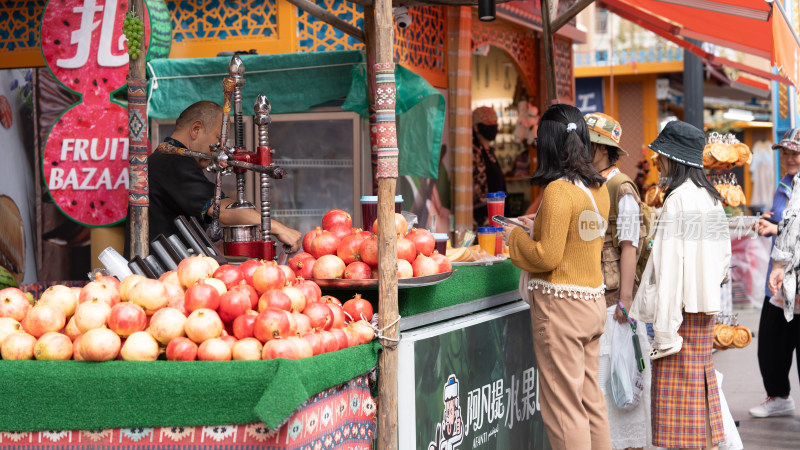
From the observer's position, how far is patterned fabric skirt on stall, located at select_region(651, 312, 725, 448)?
4680mm

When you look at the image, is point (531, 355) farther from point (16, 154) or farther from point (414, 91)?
point (16, 154)

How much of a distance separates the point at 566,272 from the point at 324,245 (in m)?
1.16

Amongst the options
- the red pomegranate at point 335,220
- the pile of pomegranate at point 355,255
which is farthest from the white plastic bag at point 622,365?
the red pomegranate at point 335,220

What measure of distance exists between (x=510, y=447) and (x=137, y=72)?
9.18ft

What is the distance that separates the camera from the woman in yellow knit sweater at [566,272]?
13.5 ft

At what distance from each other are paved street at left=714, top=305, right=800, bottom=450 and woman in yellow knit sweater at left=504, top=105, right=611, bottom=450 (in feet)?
8.32

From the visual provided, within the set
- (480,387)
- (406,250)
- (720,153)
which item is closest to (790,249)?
(720,153)

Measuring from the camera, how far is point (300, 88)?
6.55 meters

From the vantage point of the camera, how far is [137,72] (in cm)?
447

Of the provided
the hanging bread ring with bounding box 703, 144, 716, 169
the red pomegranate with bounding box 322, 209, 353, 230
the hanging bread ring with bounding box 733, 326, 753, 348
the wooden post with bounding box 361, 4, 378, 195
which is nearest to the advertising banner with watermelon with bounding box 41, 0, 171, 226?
the wooden post with bounding box 361, 4, 378, 195

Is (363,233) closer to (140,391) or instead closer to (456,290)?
(456,290)

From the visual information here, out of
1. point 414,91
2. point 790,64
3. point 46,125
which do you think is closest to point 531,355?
point 414,91

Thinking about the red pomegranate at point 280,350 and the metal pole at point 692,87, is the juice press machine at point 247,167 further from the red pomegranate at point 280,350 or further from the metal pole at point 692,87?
the metal pole at point 692,87

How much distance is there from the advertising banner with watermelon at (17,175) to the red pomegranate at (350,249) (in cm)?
475
